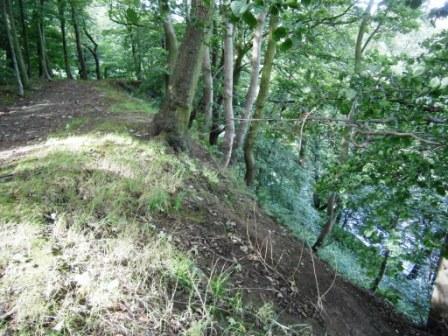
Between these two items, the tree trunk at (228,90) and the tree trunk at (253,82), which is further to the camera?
the tree trunk at (253,82)

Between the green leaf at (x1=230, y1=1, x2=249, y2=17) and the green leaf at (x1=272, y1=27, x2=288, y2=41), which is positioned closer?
the green leaf at (x1=230, y1=1, x2=249, y2=17)

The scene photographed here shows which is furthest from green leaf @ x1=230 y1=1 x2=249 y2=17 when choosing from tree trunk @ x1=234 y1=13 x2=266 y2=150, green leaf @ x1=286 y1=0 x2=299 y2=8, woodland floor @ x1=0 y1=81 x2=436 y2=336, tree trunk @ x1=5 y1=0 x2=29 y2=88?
tree trunk @ x1=5 y1=0 x2=29 y2=88

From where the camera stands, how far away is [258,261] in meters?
2.91

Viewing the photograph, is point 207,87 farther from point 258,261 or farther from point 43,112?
point 258,261

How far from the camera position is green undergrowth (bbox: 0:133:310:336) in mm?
1569

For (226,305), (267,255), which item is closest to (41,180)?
(226,305)

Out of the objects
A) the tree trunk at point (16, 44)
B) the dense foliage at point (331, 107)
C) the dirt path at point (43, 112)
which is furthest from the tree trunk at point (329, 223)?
the tree trunk at point (16, 44)

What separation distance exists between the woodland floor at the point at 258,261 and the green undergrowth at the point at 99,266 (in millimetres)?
171

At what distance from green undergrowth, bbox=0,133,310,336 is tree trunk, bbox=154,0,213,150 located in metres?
1.54

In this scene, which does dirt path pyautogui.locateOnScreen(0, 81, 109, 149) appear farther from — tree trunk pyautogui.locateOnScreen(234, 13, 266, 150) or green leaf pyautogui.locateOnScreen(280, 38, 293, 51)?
green leaf pyautogui.locateOnScreen(280, 38, 293, 51)

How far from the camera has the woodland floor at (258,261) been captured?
2.54m

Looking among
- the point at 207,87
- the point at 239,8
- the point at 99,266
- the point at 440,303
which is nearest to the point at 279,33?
the point at 239,8

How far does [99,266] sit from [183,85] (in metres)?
3.06

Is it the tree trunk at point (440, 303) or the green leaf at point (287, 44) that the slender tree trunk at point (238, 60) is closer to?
the tree trunk at point (440, 303)
